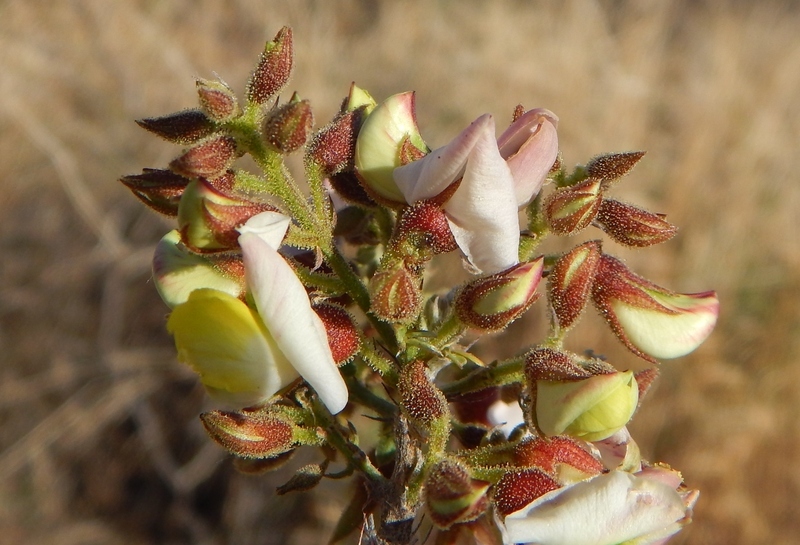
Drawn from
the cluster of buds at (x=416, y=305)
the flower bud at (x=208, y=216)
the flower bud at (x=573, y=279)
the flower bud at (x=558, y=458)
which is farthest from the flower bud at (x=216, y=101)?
the flower bud at (x=558, y=458)

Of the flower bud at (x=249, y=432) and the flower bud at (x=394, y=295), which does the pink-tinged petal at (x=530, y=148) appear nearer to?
the flower bud at (x=394, y=295)

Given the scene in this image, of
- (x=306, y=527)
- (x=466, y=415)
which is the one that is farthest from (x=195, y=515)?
(x=466, y=415)

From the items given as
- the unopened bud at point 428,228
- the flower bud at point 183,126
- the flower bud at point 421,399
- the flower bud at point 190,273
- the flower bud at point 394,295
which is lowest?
the flower bud at point 421,399

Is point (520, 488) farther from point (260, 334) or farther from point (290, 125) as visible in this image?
point (290, 125)

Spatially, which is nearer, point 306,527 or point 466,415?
point 466,415

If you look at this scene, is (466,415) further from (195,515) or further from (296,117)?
(195,515)

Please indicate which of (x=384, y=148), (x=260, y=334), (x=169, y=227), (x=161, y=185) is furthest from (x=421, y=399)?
(x=169, y=227)

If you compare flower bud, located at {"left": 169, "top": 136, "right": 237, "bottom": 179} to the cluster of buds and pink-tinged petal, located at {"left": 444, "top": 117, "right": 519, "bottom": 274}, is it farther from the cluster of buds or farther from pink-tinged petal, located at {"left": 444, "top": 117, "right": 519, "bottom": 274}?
pink-tinged petal, located at {"left": 444, "top": 117, "right": 519, "bottom": 274}
